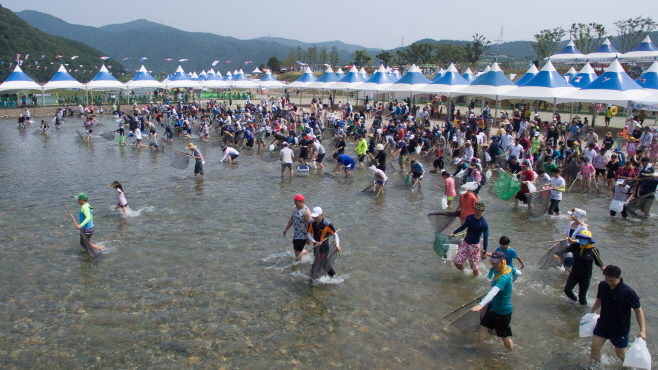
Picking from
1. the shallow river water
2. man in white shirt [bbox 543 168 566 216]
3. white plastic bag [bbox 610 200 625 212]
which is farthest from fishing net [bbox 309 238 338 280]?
white plastic bag [bbox 610 200 625 212]

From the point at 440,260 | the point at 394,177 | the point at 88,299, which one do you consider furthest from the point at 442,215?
the point at 394,177

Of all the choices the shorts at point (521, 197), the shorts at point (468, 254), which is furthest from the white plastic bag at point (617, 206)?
the shorts at point (468, 254)

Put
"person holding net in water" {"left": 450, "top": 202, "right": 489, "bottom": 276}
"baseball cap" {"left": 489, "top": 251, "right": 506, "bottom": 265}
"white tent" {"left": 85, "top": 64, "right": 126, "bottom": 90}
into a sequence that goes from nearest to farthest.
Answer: "baseball cap" {"left": 489, "top": 251, "right": 506, "bottom": 265}, "person holding net in water" {"left": 450, "top": 202, "right": 489, "bottom": 276}, "white tent" {"left": 85, "top": 64, "right": 126, "bottom": 90}

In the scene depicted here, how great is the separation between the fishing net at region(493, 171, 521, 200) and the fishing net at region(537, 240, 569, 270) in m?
4.40

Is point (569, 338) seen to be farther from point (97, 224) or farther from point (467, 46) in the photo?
point (467, 46)

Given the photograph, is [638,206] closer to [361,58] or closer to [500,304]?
[500,304]

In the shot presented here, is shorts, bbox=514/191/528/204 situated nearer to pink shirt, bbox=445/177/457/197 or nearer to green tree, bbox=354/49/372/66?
pink shirt, bbox=445/177/457/197

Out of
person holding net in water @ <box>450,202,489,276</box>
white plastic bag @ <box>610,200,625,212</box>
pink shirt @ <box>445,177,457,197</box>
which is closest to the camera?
person holding net in water @ <box>450,202,489,276</box>

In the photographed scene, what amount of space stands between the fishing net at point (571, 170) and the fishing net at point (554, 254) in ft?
25.8

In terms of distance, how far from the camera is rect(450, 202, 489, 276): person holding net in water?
7.45m

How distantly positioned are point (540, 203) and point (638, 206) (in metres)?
2.70

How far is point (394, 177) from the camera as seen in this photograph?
664 inches

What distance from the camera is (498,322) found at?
5828 millimetres

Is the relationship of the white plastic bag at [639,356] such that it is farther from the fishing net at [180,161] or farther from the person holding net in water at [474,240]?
the fishing net at [180,161]
